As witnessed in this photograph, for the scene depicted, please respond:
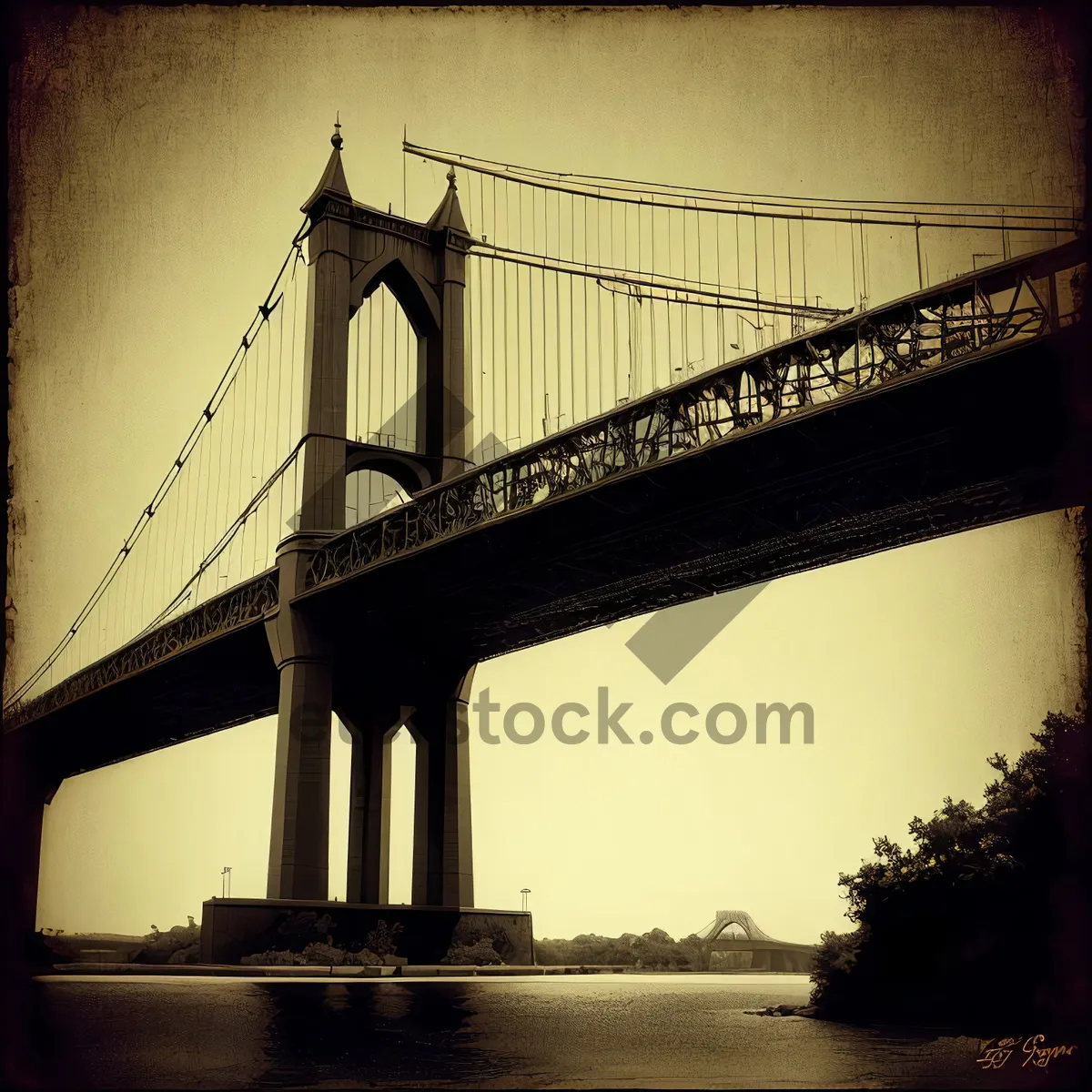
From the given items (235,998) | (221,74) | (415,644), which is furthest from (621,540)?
(221,74)

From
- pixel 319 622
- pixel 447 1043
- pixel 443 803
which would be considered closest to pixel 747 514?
pixel 319 622

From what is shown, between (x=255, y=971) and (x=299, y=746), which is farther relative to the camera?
(x=299, y=746)

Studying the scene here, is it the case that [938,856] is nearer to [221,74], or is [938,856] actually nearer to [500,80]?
[500,80]

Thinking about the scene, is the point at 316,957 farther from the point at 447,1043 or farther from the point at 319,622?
the point at 447,1043

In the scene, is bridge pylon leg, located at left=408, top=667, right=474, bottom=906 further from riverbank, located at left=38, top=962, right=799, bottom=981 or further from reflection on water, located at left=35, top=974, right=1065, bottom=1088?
reflection on water, located at left=35, top=974, right=1065, bottom=1088

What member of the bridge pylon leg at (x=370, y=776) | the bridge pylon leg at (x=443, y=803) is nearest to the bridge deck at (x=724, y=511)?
the bridge pylon leg at (x=370, y=776)

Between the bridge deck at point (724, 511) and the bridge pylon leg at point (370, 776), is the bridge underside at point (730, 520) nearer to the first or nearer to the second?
the bridge deck at point (724, 511)

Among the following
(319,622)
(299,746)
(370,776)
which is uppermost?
(319,622)
